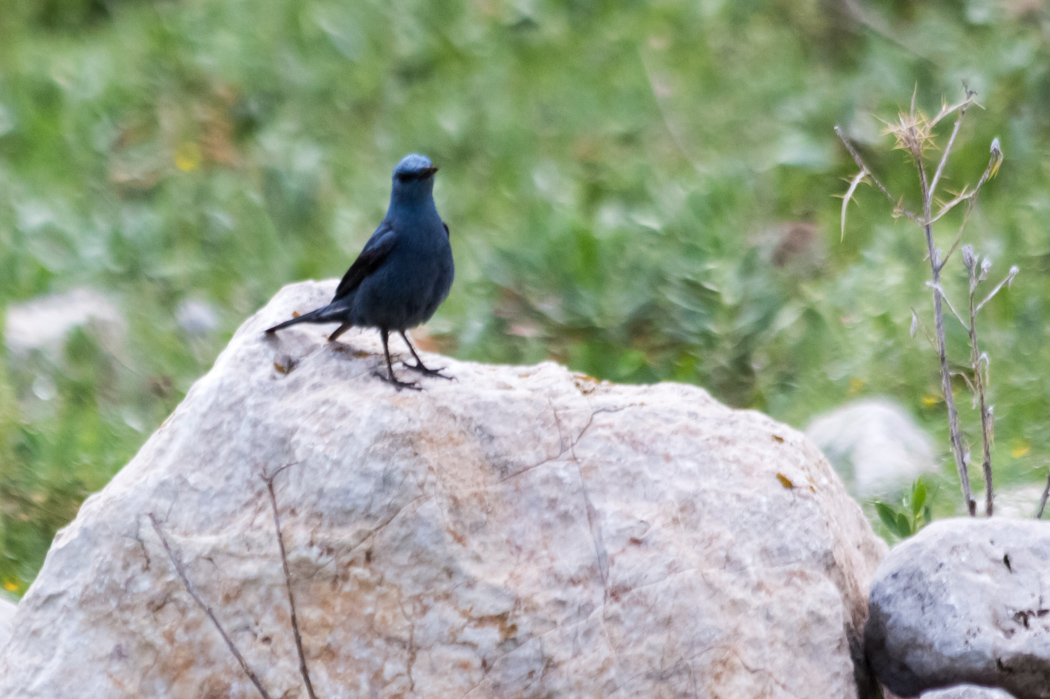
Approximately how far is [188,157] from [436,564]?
20.1 feet

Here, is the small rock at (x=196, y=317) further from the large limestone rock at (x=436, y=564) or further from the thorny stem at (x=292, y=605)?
the thorny stem at (x=292, y=605)

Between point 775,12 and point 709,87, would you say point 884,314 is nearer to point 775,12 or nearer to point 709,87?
point 709,87

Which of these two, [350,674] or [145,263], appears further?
[145,263]

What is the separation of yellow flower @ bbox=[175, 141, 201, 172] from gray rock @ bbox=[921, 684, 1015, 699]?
679cm

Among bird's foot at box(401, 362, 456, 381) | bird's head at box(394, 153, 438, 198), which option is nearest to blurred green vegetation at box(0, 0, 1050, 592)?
bird's foot at box(401, 362, 456, 381)

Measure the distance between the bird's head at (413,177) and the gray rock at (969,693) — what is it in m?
2.06

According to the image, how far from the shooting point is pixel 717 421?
352cm

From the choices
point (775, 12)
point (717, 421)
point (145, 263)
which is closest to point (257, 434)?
point (717, 421)

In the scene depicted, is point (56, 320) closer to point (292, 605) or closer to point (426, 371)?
point (426, 371)

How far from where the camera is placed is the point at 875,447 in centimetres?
485

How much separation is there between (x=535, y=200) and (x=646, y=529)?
4646 mm

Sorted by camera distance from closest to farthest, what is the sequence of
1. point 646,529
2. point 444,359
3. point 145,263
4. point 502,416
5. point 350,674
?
point 350,674
point 646,529
point 502,416
point 444,359
point 145,263

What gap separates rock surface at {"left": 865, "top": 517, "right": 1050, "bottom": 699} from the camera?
114 inches

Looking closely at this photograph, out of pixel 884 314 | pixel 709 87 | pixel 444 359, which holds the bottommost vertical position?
pixel 884 314
